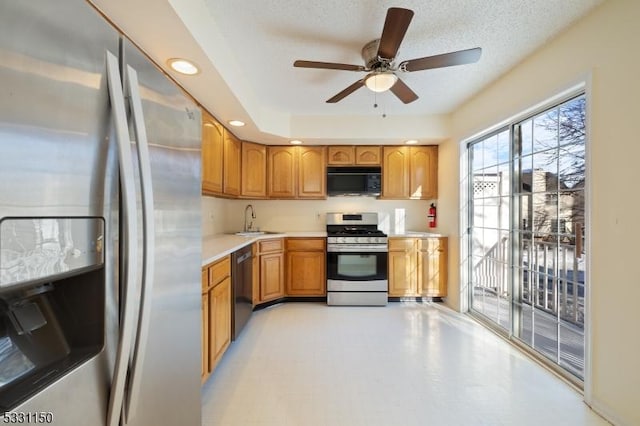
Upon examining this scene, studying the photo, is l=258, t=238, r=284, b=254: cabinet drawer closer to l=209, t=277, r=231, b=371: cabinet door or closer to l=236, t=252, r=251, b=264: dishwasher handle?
l=236, t=252, r=251, b=264: dishwasher handle

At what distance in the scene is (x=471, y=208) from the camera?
3240mm

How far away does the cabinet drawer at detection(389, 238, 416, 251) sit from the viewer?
360 cm

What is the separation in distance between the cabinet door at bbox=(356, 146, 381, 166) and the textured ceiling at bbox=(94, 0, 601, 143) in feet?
2.68

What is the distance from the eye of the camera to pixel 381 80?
2035 millimetres

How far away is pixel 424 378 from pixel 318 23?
2.62 metres

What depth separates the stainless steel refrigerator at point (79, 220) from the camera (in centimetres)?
47

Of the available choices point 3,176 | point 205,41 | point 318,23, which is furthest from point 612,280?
point 205,41

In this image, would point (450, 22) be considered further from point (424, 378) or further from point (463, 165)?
point (424, 378)

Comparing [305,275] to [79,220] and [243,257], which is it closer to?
[243,257]

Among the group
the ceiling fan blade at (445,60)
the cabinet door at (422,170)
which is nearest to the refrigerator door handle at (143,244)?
the ceiling fan blade at (445,60)

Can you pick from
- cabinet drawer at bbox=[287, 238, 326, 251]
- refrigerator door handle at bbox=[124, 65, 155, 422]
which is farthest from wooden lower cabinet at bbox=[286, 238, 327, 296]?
refrigerator door handle at bbox=[124, 65, 155, 422]

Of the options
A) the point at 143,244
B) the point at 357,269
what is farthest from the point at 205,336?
the point at 357,269

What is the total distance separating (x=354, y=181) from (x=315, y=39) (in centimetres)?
212

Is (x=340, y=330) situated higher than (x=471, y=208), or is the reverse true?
(x=471, y=208)
